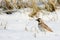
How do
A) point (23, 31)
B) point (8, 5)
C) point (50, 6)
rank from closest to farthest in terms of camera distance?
1. point (23, 31)
2. point (50, 6)
3. point (8, 5)

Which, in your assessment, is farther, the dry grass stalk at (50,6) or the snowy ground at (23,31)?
the dry grass stalk at (50,6)

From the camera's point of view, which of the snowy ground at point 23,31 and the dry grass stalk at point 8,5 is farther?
the dry grass stalk at point 8,5

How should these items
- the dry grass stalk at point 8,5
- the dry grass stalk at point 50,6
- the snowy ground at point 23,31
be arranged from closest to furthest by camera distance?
the snowy ground at point 23,31, the dry grass stalk at point 50,6, the dry grass stalk at point 8,5

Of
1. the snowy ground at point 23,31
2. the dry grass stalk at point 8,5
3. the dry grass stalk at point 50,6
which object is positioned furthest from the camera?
the dry grass stalk at point 8,5

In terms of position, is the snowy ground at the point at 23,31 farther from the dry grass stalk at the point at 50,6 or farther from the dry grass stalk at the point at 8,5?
the dry grass stalk at the point at 8,5

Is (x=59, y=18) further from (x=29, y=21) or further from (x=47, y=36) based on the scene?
(x=47, y=36)

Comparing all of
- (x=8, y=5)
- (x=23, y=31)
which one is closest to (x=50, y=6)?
(x=8, y=5)

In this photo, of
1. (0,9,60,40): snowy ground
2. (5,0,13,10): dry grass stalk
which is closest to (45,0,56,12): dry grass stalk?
(0,9,60,40): snowy ground

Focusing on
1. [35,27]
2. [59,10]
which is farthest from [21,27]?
[59,10]

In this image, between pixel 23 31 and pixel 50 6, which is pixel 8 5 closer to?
pixel 50 6

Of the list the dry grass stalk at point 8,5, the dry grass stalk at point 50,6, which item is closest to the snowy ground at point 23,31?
the dry grass stalk at point 50,6

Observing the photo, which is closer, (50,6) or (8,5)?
(50,6)

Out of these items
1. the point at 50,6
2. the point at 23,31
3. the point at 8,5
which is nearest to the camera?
the point at 23,31

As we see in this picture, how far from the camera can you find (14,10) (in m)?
6.46
